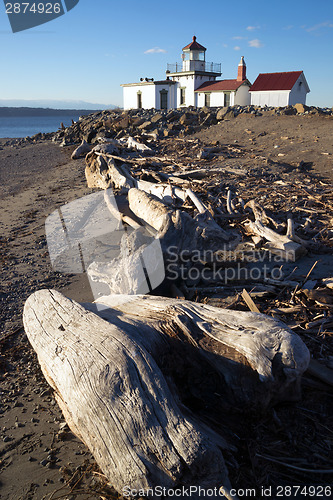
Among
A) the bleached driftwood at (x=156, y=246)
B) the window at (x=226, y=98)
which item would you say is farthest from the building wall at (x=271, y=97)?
the bleached driftwood at (x=156, y=246)

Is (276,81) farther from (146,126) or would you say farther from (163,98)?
(146,126)

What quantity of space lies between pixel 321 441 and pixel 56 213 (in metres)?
8.82

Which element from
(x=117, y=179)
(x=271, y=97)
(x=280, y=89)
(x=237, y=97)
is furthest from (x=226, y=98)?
(x=117, y=179)

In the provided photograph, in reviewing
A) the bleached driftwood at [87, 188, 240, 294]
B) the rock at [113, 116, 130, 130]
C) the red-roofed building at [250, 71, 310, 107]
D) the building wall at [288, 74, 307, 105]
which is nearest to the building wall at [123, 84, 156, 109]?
the red-roofed building at [250, 71, 310, 107]

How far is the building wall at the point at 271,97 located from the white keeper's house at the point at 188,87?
11.4 ft

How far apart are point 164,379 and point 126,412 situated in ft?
1.15

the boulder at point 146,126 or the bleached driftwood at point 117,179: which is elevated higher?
the boulder at point 146,126

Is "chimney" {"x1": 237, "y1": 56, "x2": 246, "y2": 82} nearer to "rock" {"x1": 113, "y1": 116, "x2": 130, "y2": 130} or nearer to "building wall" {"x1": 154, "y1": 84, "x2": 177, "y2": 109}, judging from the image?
"building wall" {"x1": 154, "y1": 84, "x2": 177, "y2": 109}

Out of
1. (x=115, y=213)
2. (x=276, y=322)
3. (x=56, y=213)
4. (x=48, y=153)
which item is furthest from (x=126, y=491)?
(x=48, y=153)

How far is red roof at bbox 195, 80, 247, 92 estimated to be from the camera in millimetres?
37709

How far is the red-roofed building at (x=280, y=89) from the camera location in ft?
108

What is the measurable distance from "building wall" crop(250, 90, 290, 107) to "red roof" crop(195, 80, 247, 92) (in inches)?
129

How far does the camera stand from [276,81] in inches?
1339

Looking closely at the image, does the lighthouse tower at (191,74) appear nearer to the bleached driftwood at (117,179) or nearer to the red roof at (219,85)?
the red roof at (219,85)
